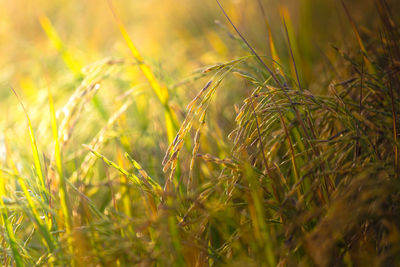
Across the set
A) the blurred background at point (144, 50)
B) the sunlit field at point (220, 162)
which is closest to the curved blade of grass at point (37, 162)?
the sunlit field at point (220, 162)

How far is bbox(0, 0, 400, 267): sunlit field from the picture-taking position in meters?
0.59

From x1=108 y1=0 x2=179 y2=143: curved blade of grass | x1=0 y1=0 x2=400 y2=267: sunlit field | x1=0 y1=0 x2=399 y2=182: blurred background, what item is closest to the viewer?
x1=0 y1=0 x2=400 y2=267: sunlit field

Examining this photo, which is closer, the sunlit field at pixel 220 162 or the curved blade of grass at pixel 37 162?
the sunlit field at pixel 220 162

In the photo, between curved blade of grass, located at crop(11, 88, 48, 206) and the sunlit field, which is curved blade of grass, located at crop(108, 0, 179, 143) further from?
curved blade of grass, located at crop(11, 88, 48, 206)

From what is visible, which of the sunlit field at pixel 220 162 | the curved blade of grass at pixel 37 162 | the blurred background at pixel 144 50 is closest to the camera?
the sunlit field at pixel 220 162

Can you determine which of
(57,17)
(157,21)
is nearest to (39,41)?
(57,17)

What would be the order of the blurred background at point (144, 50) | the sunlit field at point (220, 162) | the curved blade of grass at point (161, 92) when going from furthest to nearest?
the blurred background at point (144, 50) < the curved blade of grass at point (161, 92) < the sunlit field at point (220, 162)

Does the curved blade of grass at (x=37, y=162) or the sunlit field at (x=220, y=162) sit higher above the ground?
the curved blade of grass at (x=37, y=162)

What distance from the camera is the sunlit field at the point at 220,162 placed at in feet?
1.94

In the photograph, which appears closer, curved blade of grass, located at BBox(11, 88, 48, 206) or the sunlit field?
the sunlit field

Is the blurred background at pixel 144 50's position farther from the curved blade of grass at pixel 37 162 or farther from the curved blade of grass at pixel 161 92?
the curved blade of grass at pixel 37 162

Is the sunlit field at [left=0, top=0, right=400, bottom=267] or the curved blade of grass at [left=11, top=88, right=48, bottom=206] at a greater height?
the curved blade of grass at [left=11, top=88, right=48, bottom=206]

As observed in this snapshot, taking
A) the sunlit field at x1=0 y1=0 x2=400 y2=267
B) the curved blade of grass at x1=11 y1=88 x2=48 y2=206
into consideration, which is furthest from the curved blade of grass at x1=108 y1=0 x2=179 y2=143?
the curved blade of grass at x1=11 y1=88 x2=48 y2=206

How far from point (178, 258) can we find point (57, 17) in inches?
114
